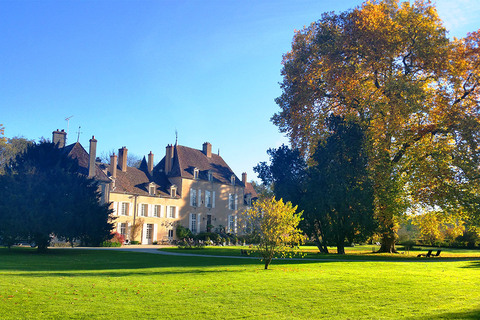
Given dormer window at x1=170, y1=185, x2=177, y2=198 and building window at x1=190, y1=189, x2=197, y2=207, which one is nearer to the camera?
dormer window at x1=170, y1=185, x2=177, y2=198

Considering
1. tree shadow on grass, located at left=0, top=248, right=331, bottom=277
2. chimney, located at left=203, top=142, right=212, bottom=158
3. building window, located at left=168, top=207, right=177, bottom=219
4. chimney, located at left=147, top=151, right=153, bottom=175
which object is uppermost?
chimney, located at left=203, top=142, right=212, bottom=158

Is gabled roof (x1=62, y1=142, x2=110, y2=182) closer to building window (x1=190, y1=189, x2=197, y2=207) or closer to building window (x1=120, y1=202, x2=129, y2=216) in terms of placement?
building window (x1=120, y1=202, x2=129, y2=216)

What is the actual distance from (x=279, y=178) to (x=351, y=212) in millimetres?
5806

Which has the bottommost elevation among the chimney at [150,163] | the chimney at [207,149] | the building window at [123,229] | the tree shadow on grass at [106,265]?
the tree shadow on grass at [106,265]

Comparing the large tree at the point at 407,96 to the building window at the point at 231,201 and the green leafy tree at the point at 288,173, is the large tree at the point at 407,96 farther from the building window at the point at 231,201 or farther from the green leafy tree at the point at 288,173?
the building window at the point at 231,201

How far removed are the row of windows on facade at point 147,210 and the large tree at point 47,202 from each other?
48.8 feet

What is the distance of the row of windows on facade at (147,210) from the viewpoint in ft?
138

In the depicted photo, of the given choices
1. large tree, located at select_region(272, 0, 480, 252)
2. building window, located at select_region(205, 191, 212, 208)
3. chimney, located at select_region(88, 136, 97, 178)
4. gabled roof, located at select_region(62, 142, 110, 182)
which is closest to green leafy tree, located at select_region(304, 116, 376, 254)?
large tree, located at select_region(272, 0, 480, 252)

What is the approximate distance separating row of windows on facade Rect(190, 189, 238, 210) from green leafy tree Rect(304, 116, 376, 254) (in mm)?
25040

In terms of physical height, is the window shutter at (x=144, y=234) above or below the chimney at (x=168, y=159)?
below

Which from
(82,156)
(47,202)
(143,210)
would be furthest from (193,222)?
(47,202)

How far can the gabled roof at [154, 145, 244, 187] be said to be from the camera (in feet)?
162

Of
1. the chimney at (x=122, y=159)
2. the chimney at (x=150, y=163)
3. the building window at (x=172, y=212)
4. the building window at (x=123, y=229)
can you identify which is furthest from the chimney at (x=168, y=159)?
the building window at (x=123, y=229)

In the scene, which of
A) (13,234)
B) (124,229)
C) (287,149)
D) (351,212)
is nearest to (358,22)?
(287,149)
